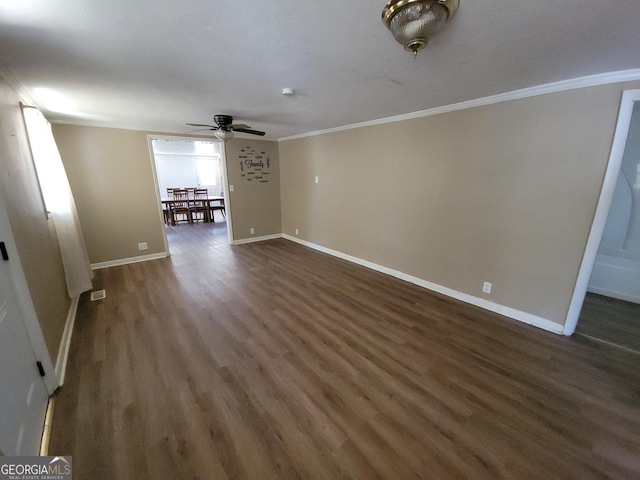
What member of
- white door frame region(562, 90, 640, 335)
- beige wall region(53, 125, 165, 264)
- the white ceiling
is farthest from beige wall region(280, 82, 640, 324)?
beige wall region(53, 125, 165, 264)

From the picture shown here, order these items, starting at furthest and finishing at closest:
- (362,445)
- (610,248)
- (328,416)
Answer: (610,248), (328,416), (362,445)

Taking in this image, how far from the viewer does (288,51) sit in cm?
156

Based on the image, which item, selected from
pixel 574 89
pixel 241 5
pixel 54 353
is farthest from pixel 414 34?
pixel 54 353

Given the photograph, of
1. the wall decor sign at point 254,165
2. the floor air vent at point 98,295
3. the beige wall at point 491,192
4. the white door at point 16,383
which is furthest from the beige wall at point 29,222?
the beige wall at point 491,192

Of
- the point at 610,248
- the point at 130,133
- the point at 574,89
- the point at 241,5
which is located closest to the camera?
the point at 241,5

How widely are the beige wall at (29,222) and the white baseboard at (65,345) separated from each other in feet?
0.19

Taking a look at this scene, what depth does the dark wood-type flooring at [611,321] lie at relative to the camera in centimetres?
222

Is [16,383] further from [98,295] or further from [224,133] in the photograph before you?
[224,133]

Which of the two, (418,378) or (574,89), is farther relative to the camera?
(574,89)

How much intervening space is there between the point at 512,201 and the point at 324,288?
228 centimetres

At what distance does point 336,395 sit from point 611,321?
3013mm

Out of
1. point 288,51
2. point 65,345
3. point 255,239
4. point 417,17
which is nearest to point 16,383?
point 65,345

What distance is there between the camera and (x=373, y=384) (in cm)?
174

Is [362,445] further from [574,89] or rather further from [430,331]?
[574,89]
